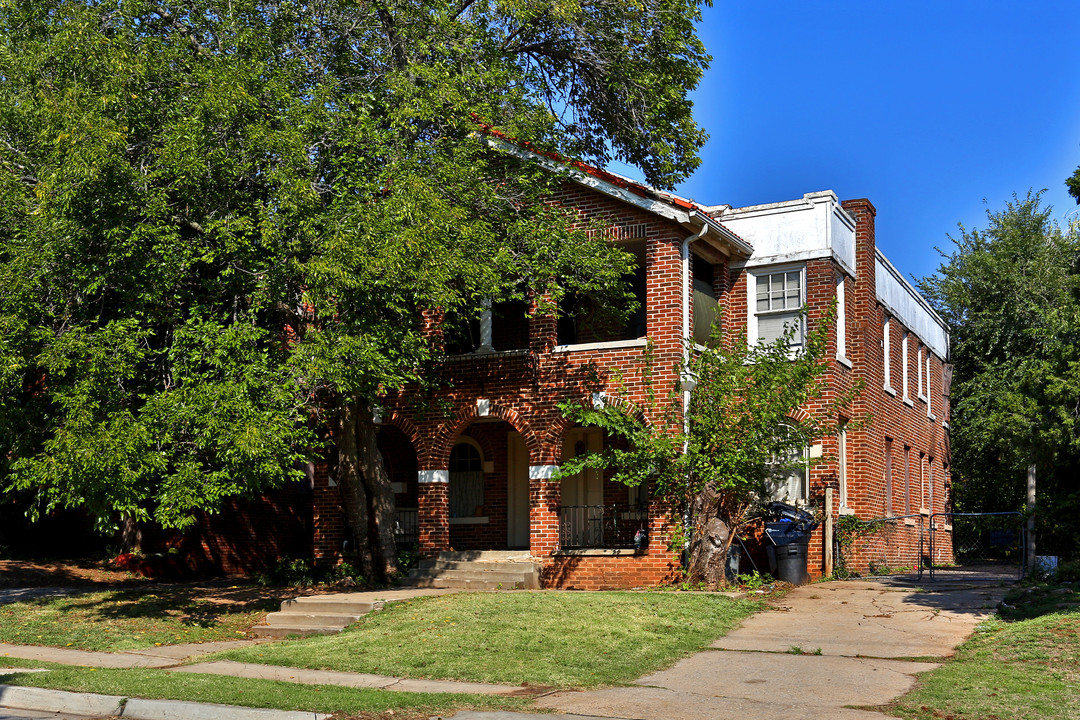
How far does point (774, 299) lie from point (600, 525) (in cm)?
547

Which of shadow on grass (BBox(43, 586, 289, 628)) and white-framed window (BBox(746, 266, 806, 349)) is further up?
white-framed window (BBox(746, 266, 806, 349))

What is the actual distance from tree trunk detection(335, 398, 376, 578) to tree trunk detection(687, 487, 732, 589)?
560 centimetres

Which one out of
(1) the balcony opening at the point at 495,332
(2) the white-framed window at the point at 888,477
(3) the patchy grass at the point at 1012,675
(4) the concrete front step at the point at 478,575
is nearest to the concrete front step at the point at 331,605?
(4) the concrete front step at the point at 478,575

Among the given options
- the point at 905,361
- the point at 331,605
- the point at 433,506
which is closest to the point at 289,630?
the point at 331,605

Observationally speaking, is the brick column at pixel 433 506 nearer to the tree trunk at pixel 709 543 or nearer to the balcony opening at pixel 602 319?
the balcony opening at pixel 602 319

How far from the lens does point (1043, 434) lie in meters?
16.4

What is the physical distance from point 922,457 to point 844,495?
696 cm

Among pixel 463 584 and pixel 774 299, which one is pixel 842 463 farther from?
pixel 463 584

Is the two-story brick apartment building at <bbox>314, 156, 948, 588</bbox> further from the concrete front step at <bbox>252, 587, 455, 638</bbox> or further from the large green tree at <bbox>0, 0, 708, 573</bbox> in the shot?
the concrete front step at <bbox>252, 587, 455, 638</bbox>

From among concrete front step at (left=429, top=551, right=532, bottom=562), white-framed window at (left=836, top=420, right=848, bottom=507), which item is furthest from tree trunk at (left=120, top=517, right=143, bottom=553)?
white-framed window at (left=836, top=420, right=848, bottom=507)

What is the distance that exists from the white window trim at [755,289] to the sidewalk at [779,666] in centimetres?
589

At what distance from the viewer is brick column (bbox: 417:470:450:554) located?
64.9ft

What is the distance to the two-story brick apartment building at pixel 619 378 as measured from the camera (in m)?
18.5

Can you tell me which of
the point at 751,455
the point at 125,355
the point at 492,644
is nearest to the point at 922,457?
the point at 751,455
